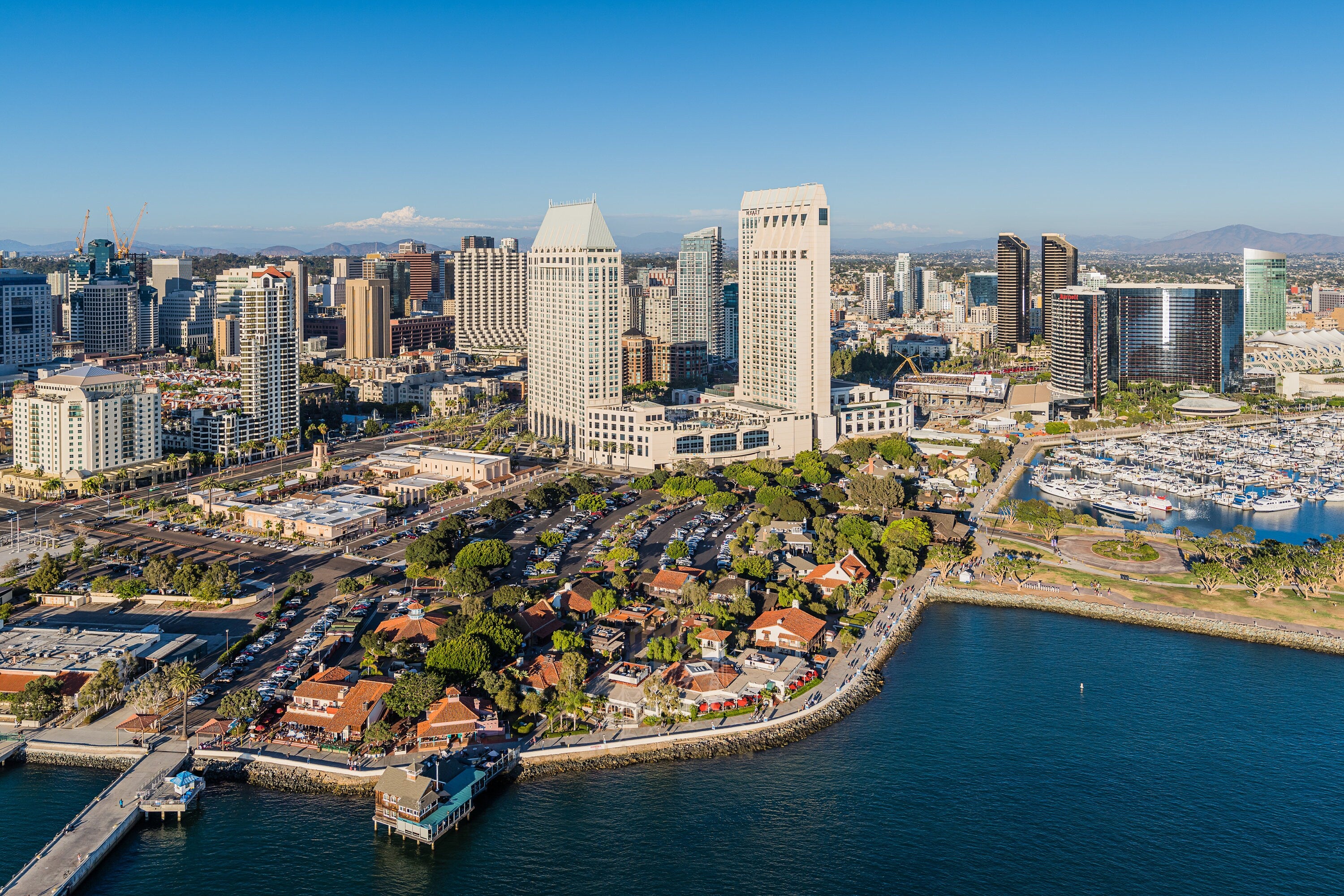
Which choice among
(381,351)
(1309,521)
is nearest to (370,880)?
(1309,521)

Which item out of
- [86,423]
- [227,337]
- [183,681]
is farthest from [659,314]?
[183,681]

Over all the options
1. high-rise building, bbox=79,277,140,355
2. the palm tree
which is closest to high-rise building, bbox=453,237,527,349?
high-rise building, bbox=79,277,140,355

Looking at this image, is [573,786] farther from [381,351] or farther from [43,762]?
[381,351]

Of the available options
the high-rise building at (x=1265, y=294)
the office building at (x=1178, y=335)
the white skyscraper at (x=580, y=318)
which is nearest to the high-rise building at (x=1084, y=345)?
the office building at (x=1178, y=335)

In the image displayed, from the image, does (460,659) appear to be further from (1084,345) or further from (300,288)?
(300,288)

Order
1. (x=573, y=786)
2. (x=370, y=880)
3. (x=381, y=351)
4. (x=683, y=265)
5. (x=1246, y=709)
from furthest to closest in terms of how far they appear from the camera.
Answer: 1. (x=683, y=265)
2. (x=381, y=351)
3. (x=1246, y=709)
4. (x=573, y=786)
5. (x=370, y=880)
